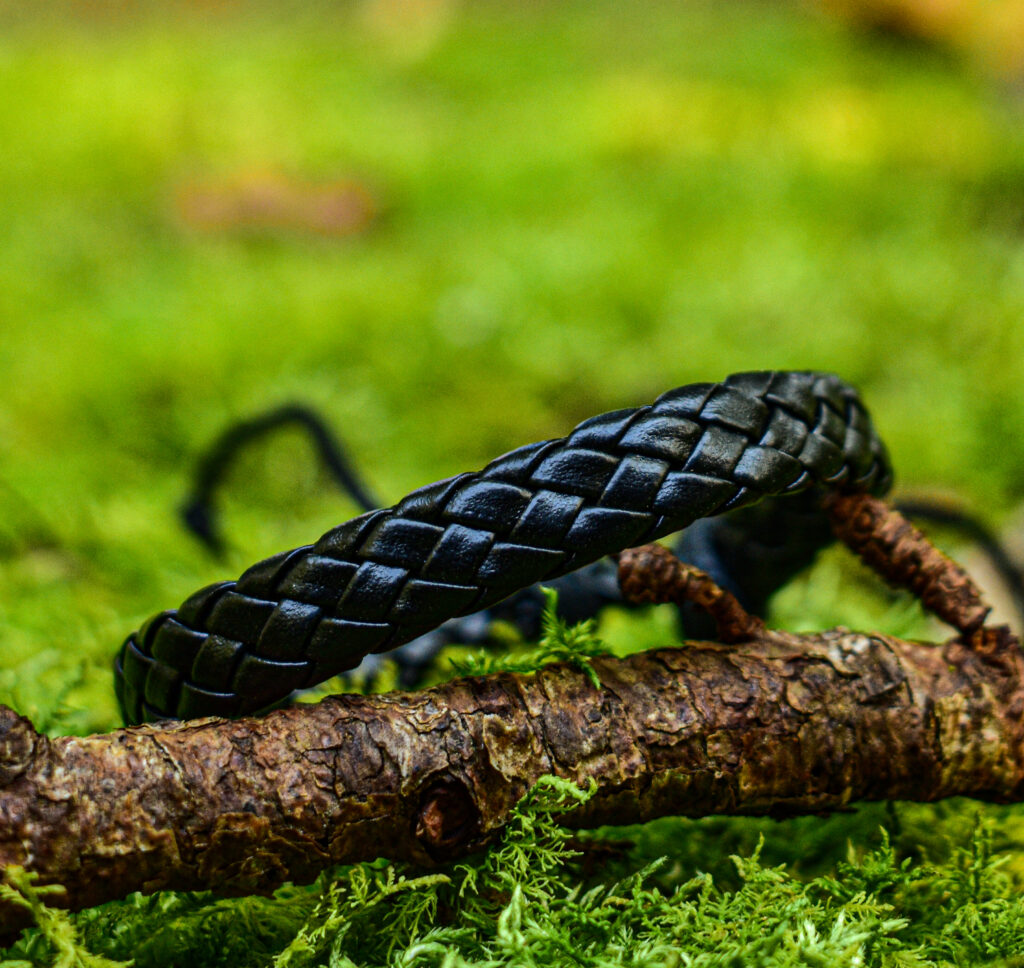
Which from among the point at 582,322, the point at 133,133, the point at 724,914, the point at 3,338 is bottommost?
the point at 724,914

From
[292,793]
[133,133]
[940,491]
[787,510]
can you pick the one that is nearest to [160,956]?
[292,793]

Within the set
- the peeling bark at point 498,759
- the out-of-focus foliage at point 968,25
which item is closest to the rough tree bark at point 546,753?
the peeling bark at point 498,759

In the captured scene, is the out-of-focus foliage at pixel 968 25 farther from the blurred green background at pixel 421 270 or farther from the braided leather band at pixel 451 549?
the braided leather band at pixel 451 549

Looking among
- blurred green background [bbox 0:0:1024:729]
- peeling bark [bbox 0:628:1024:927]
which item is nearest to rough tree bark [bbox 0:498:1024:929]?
peeling bark [bbox 0:628:1024:927]

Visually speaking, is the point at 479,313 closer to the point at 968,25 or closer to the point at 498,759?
the point at 498,759

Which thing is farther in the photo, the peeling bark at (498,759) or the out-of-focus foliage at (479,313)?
the out-of-focus foliage at (479,313)

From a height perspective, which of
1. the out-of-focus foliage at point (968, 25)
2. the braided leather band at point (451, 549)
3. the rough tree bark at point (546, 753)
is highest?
the out-of-focus foliage at point (968, 25)

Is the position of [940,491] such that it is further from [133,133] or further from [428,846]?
[133,133]

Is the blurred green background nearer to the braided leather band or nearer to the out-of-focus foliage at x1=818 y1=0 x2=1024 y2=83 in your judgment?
the out-of-focus foliage at x1=818 y1=0 x2=1024 y2=83
